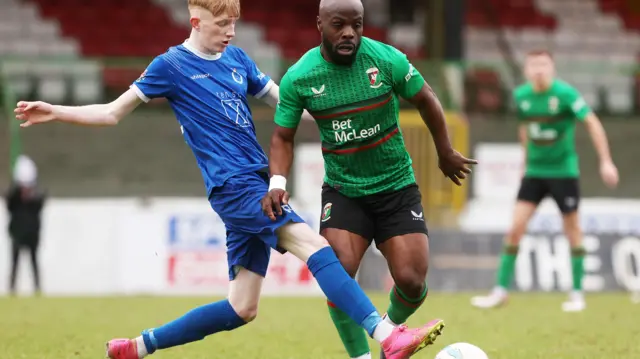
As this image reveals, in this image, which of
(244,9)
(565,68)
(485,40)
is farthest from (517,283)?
(244,9)

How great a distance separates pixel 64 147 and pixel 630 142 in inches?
320

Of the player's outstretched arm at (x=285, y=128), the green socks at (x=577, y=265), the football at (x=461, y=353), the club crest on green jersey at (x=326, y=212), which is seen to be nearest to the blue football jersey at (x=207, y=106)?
the player's outstretched arm at (x=285, y=128)

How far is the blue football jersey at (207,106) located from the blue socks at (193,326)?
735 millimetres

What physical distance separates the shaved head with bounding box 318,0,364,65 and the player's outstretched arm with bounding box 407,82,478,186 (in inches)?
18.0

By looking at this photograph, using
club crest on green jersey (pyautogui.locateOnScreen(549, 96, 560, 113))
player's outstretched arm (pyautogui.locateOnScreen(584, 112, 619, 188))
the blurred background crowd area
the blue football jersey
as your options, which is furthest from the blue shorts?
the blurred background crowd area

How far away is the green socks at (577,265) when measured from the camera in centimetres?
1128

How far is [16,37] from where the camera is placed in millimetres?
21234

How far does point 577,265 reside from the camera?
37.1 ft

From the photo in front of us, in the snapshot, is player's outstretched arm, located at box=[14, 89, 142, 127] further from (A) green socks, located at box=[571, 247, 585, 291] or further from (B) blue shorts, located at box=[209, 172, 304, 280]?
(A) green socks, located at box=[571, 247, 585, 291]

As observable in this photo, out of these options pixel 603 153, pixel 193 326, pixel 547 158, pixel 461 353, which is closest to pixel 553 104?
pixel 547 158

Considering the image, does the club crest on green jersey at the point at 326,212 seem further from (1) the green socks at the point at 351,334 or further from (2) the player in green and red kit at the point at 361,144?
(1) the green socks at the point at 351,334

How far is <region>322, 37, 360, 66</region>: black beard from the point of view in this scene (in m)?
5.85

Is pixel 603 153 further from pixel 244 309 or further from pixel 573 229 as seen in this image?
pixel 244 309

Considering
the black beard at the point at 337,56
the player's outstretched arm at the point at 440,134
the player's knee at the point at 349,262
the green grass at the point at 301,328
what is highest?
the black beard at the point at 337,56
